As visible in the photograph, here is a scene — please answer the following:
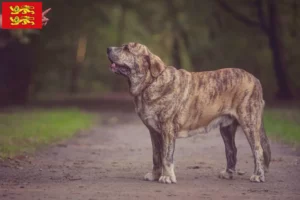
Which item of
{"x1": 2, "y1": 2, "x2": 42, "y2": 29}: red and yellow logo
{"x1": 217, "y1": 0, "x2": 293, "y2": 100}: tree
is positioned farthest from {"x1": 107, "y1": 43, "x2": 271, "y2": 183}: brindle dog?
{"x1": 217, "y1": 0, "x2": 293, "y2": 100}: tree

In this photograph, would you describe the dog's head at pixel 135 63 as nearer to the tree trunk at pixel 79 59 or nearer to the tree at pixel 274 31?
the tree at pixel 274 31

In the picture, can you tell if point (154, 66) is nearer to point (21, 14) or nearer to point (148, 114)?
point (148, 114)

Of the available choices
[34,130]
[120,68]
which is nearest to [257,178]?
[120,68]

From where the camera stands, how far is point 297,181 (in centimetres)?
1003

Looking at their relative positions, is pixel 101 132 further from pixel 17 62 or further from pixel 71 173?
pixel 17 62

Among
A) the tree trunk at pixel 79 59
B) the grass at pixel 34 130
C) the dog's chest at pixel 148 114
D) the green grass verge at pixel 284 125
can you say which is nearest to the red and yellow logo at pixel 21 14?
the grass at pixel 34 130

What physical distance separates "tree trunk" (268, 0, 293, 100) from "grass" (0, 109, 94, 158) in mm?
12553

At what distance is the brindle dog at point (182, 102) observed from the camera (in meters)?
10.1

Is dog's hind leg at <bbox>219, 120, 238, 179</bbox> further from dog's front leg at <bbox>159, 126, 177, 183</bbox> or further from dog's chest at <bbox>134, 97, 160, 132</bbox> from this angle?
dog's chest at <bbox>134, 97, 160, 132</bbox>

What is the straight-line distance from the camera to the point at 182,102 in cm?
1034

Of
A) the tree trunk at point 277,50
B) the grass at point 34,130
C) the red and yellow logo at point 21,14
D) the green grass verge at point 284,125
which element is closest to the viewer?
the red and yellow logo at point 21,14

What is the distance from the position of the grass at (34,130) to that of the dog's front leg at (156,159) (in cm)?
343

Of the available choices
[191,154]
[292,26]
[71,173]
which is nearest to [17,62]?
[292,26]

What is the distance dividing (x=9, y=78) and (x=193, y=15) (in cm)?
965
